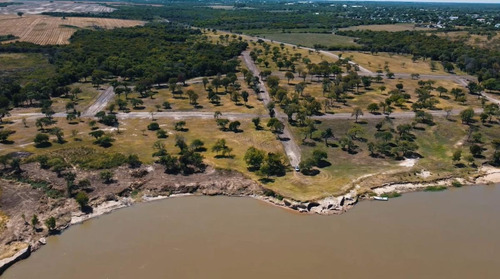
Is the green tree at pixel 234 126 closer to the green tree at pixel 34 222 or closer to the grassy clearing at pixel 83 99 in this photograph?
the grassy clearing at pixel 83 99

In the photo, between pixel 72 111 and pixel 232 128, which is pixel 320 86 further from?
pixel 72 111

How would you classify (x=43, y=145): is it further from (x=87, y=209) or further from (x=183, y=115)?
(x=183, y=115)

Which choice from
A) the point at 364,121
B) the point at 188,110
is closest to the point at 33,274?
the point at 188,110

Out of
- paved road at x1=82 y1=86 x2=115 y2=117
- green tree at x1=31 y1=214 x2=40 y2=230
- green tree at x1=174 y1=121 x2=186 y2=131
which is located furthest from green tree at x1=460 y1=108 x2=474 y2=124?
paved road at x1=82 y1=86 x2=115 y2=117

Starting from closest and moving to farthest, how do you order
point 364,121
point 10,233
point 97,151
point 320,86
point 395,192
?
point 10,233, point 395,192, point 97,151, point 364,121, point 320,86

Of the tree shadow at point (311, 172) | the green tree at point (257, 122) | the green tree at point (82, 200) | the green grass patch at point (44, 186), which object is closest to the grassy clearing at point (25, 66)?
the green grass patch at point (44, 186)

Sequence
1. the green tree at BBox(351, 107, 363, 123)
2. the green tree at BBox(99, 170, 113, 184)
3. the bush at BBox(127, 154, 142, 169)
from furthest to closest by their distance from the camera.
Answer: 1. the green tree at BBox(351, 107, 363, 123)
2. the bush at BBox(127, 154, 142, 169)
3. the green tree at BBox(99, 170, 113, 184)

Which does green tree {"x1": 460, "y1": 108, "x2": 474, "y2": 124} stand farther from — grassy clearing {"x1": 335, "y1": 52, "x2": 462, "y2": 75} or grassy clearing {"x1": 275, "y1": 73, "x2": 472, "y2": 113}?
grassy clearing {"x1": 335, "y1": 52, "x2": 462, "y2": 75}
